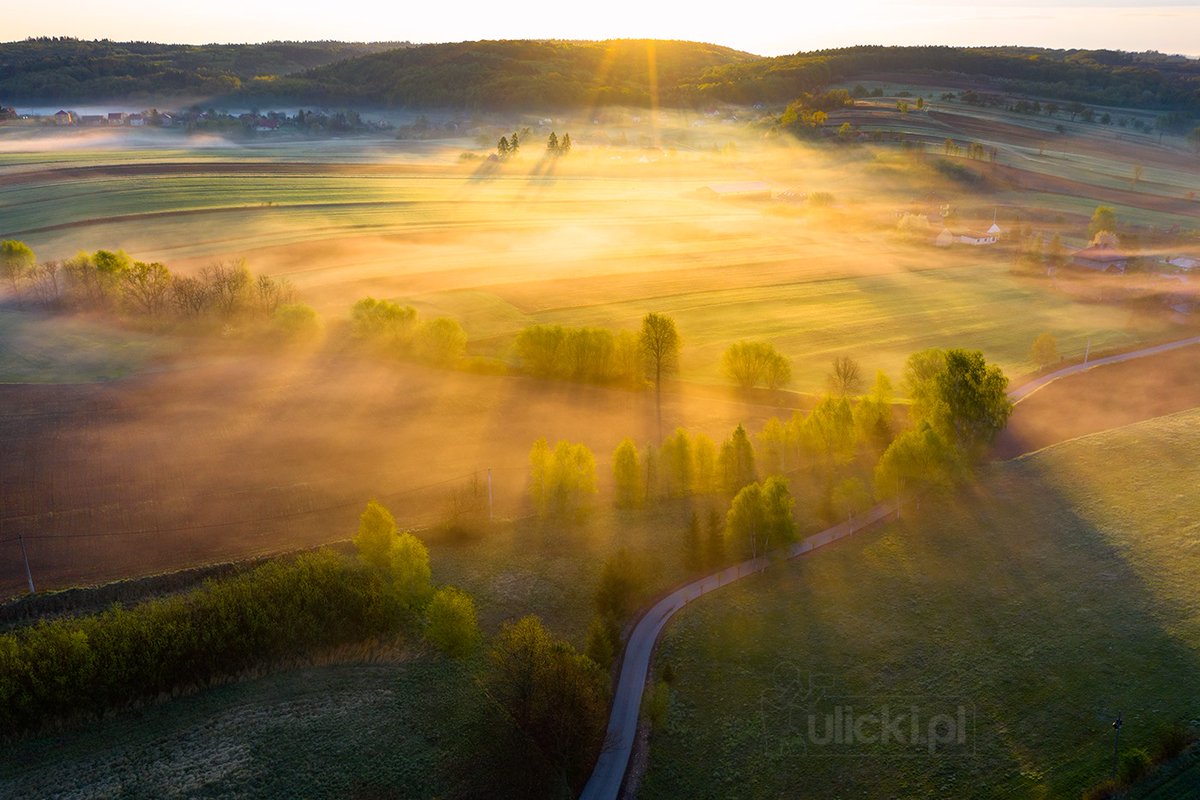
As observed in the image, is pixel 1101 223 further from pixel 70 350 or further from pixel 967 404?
pixel 70 350

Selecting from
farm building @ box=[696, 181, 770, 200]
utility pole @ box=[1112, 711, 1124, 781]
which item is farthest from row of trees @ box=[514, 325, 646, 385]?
farm building @ box=[696, 181, 770, 200]

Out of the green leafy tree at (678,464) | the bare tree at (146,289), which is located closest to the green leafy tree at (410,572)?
the green leafy tree at (678,464)

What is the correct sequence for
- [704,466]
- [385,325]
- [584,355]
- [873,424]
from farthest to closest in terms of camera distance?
[385,325] → [584,355] → [873,424] → [704,466]

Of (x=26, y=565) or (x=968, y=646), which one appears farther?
(x=26, y=565)

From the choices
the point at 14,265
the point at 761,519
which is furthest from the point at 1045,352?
the point at 14,265

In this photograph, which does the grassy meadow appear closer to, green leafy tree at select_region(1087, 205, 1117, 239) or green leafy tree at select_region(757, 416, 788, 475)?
green leafy tree at select_region(1087, 205, 1117, 239)

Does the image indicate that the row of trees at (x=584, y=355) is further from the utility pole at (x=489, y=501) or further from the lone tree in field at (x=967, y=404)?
the lone tree in field at (x=967, y=404)

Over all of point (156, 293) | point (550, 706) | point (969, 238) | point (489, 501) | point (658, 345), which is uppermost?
point (156, 293)
